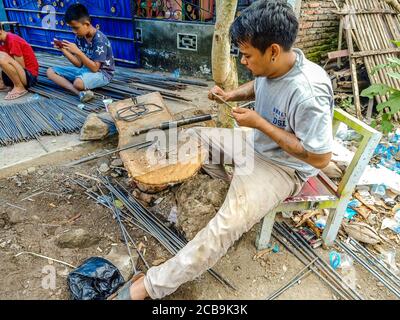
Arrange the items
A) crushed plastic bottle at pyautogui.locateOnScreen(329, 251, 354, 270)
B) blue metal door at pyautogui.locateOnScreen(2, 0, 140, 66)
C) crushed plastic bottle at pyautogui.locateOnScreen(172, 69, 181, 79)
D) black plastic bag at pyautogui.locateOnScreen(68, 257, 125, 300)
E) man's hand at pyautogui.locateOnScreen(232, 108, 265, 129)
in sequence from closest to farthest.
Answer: man's hand at pyautogui.locateOnScreen(232, 108, 265, 129)
black plastic bag at pyautogui.locateOnScreen(68, 257, 125, 300)
crushed plastic bottle at pyautogui.locateOnScreen(329, 251, 354, 270)
crushed plastic bottle at pyautogui.locateOnScreen(172, 69, 181, 79)
blue metal door at pyautogui.locateOnScreen(2, 0, 140, 66)

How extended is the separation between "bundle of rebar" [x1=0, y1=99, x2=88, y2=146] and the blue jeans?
505mm

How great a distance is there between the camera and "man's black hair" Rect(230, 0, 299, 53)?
170 centimetres

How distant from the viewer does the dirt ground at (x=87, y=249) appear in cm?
226

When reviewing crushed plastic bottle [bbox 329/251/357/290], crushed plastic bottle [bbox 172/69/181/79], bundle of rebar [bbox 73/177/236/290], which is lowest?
crushed plastic bottle [bbox 329/251/357/290]

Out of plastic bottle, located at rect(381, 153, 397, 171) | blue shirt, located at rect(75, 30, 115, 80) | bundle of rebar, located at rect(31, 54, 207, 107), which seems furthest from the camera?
bundle of rebar, located at rect(31, 54, 207, 107)

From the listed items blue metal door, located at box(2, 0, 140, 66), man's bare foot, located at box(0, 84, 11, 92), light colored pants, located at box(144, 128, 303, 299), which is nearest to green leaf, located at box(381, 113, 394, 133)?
light colored pants, located at box(144, 128, 303, 299)

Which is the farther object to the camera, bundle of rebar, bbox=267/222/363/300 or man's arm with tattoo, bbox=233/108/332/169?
bundle of rebar, bbox=267/222/363/300

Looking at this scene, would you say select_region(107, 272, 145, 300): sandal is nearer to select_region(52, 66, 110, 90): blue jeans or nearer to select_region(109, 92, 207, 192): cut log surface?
select_region(109, 92, 207, 192): cut log surface

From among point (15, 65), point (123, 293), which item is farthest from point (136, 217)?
point (15, 65)

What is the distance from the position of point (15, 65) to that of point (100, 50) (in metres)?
1.47

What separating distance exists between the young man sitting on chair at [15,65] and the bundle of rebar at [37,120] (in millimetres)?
695
